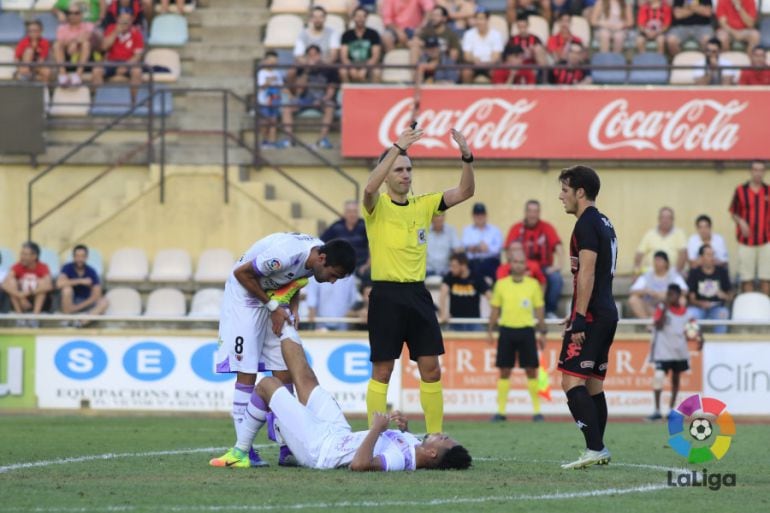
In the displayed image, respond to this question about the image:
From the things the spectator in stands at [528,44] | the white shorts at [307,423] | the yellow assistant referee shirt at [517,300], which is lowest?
the white shorts at [307,423]

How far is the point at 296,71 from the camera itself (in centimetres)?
2552

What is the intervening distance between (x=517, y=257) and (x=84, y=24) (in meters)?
9.68

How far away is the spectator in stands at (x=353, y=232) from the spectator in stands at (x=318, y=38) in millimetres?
3817

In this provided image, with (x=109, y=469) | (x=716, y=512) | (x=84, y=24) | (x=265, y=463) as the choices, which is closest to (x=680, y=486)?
(x=716, y=512)

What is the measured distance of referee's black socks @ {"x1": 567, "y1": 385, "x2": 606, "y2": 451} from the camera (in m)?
11.4

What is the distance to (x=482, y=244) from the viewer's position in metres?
23.4

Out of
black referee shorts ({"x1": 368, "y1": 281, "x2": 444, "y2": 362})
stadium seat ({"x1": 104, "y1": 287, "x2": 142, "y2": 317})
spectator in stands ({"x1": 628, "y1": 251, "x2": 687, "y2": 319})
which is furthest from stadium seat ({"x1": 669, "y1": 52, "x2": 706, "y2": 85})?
black referee shorts ({"x1": 368, "y1": 281, "x2": 444, "y2": 362})

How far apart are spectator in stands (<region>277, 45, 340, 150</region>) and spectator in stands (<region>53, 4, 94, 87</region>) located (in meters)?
3.57

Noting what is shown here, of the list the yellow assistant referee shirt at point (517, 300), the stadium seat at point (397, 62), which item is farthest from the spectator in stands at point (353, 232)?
the stadium seat at point (397, 62)

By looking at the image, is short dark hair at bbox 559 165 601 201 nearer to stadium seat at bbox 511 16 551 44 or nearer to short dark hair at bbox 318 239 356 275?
short dark hair at bbox 318 239 356 275

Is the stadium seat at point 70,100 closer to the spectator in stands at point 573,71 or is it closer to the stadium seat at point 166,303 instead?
the stadium seat at point 166,303

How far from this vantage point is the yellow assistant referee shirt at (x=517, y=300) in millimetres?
21062

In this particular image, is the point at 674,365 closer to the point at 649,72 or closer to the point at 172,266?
the point at 649,72

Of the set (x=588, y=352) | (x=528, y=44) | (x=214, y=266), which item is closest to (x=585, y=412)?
(x=588, y=352)
